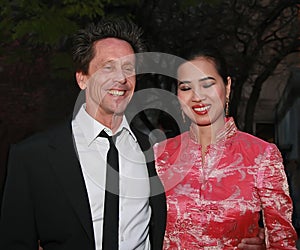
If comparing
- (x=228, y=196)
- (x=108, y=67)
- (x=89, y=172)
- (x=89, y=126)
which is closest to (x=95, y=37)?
(x=108, y=67)

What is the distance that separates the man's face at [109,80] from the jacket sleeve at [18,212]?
0.50 m

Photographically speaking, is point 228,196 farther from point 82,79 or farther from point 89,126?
point 82,79

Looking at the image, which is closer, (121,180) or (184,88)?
(121,180)

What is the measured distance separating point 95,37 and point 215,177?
98 cm

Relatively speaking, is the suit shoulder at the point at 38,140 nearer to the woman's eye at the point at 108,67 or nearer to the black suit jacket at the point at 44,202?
the black suit jacket at the point at 44,202

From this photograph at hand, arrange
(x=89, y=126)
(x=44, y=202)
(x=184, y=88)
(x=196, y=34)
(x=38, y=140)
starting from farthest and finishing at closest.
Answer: (x=196, y=34) → (x=184, y=88) → (x=89, y=126) → (x=38, y=140) → (x=44, y=202)

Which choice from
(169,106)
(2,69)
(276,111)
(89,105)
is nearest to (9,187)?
(89,105)

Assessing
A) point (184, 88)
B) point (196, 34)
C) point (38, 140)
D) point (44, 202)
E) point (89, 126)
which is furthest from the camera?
point (196, 34)

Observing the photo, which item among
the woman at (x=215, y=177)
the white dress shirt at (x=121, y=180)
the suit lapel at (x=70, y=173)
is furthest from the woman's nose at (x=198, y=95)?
the suit lapel at (x=70, y=173)

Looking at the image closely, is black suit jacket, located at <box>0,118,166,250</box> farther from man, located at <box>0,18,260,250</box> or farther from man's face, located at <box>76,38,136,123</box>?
man's face, located at <box>76,38,136,123</box>

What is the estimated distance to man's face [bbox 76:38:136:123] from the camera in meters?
3.24

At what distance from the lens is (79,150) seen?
3.18m

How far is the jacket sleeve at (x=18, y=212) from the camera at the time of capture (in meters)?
2.99

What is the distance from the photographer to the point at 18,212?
9.83 feet
